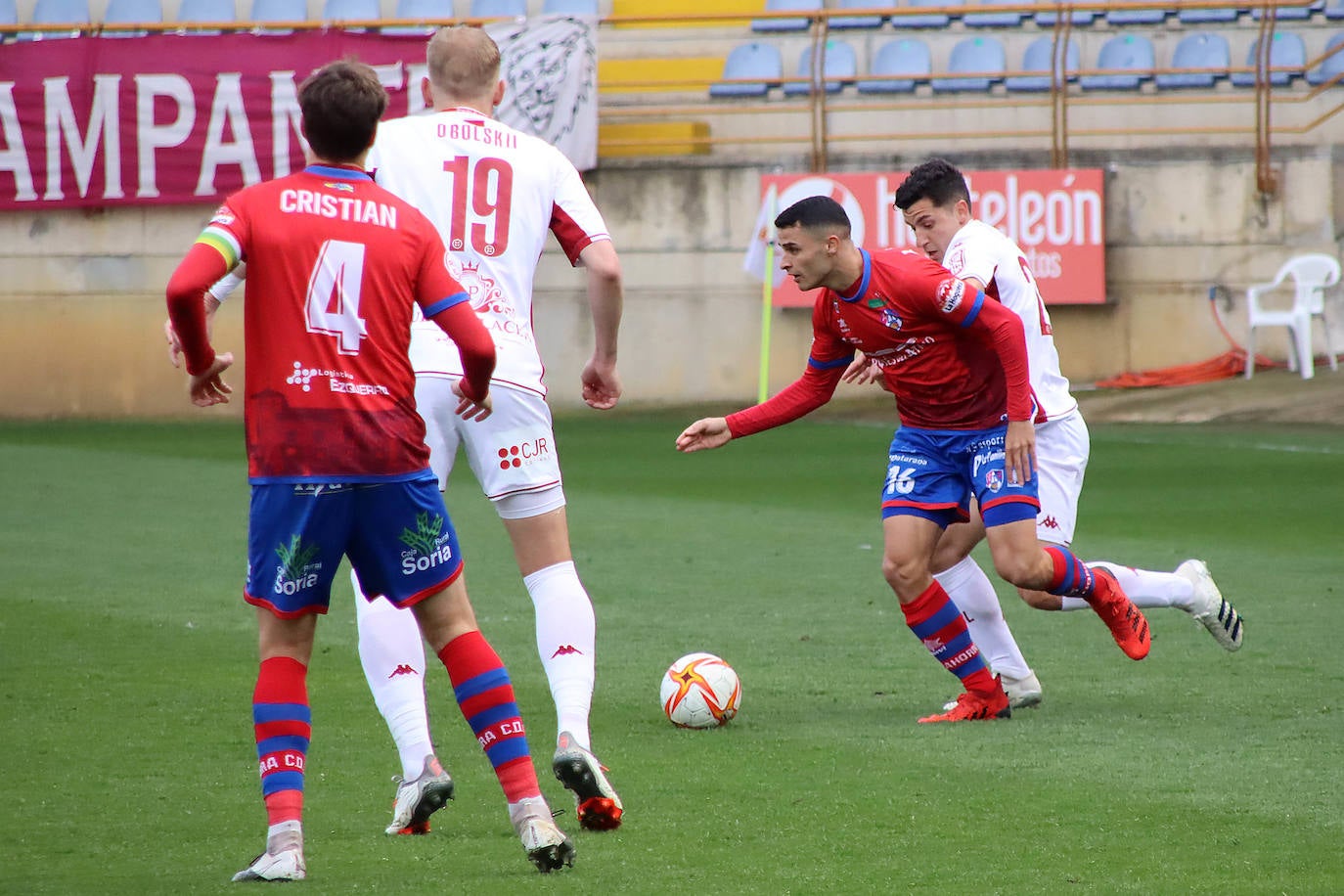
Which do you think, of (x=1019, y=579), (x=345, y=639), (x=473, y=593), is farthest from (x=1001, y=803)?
(x=473, y=593)

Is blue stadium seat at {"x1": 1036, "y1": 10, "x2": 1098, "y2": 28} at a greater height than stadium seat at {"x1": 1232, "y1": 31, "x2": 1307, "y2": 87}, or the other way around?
blue stadium seat at {"x1": 1036, "y1": 10, "x2": 1098, "y2": 28}

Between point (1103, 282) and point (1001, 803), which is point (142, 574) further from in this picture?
point (1103, 282)

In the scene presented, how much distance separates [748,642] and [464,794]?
2740 millimetres

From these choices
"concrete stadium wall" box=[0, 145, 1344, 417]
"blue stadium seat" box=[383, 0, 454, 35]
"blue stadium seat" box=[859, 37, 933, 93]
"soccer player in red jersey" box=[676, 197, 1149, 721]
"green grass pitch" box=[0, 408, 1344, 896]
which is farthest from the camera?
"blue stadium seat" box=[383, 0, 454, 35]

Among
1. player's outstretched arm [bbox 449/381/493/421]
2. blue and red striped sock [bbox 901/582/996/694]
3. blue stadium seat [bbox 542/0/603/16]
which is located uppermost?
blue stadium seat [bbox 542/0/603/16]

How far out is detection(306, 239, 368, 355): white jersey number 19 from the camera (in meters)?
3.63

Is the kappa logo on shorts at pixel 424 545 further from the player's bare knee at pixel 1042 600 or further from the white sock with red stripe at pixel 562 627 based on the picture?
the player's bare knee at pixel 1042 600

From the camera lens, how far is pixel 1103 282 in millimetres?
21328

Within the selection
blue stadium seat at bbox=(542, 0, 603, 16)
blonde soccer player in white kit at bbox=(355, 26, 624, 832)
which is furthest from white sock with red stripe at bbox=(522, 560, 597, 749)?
blue stadium seat at bbox=(542, 0, 603, 16)

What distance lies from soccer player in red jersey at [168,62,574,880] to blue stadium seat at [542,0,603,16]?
20557 mm

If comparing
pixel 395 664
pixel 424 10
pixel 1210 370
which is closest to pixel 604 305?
pixel 395 664

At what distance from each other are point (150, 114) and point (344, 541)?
65.5 feet

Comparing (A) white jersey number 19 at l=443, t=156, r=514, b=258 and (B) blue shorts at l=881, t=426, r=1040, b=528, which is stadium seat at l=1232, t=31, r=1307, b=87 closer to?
(B) blue shorts at l=881, t=426, r=1040, b=528

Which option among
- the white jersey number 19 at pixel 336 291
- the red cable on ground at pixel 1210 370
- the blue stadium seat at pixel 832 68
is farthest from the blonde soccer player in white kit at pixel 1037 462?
the blue stadium seat at pixel 832 68
